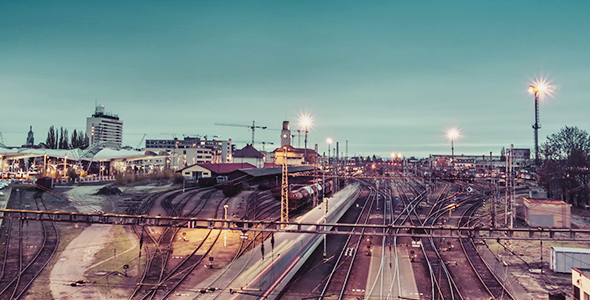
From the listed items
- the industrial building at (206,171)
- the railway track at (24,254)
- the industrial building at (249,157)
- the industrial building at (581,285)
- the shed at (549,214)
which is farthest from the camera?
the industrial building at (249,157)

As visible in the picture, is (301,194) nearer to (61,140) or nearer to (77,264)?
(77,264)

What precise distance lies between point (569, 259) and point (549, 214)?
14.8 metres

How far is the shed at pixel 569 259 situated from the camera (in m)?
20.5

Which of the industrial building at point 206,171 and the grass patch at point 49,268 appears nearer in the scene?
the grass patch at point 49,268

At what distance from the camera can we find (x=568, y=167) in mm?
43031

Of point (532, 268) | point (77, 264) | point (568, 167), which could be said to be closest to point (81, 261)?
point (77, 264)

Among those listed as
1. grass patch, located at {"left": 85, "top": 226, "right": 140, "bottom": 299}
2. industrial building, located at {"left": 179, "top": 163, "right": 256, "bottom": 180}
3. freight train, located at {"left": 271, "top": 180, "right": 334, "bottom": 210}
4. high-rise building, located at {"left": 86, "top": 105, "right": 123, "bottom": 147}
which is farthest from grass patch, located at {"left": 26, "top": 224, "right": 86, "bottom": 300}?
high-rise building, located at {"left": 86, "top": 105, "right": 123, "bottom": 147}

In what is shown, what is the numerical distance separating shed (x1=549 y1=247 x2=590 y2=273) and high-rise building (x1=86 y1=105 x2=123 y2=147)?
166761 millimetres

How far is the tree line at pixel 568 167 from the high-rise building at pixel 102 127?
158586mm

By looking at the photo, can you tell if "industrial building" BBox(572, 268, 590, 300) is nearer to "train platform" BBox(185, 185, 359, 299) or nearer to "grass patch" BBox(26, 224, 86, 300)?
"train platform" BBox(185, 185, 359, 299)

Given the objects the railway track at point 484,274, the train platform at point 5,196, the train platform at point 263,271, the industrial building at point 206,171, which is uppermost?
the industrial building at point 206,171

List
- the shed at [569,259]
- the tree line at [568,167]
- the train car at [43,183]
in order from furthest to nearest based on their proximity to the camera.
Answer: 1. the train car at [43,183]
2. the tree line at [568,167]
3. the shed at [569,259]

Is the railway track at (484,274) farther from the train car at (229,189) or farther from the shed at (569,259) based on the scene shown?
the train car at (229,189)

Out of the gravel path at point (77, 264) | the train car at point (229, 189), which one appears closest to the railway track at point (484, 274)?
the gravel path at point (77, 264)
